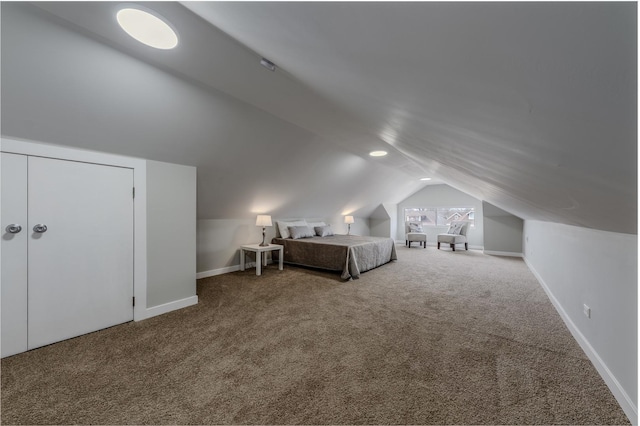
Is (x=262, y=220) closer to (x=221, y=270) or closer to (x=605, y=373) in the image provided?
(x=221, y=270)

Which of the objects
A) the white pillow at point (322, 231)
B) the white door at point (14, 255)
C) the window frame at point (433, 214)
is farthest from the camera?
the window frame at point (433, 214)

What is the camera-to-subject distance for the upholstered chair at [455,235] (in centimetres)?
709

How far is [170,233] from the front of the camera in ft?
9.22

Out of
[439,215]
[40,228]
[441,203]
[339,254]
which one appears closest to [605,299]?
[339,254]

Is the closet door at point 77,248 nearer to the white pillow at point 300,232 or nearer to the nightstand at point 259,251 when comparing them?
the nightstand at point 259,251

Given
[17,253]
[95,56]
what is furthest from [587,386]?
[17,253]

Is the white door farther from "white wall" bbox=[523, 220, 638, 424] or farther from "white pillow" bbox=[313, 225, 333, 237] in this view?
"white pillow" bbox=[313, 225, 333, 237]

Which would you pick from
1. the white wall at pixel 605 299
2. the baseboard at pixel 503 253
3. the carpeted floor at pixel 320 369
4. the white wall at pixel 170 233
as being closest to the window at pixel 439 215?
the baseboard at pixel 503 253

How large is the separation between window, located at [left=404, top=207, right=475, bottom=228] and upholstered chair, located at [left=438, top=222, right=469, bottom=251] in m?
0.63

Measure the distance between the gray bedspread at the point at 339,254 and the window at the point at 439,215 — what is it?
3970mm

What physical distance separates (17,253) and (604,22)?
3.24 m

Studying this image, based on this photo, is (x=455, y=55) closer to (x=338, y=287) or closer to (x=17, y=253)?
(x=17, y=253)

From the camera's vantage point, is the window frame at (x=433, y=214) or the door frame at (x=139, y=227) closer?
the door frame at (x=139, y=227)

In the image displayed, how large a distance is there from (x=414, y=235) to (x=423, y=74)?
763 centimetres
